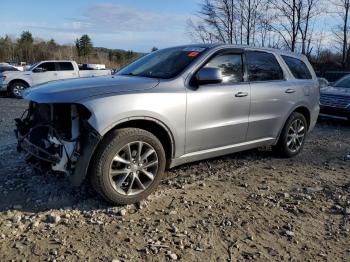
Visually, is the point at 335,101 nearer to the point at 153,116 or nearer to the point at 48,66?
the point at 153,116

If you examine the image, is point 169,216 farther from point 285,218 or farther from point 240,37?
point 240,37

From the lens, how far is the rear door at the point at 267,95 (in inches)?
222

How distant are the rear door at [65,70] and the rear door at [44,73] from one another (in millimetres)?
208

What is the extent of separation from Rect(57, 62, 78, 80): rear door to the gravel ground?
1259 cm

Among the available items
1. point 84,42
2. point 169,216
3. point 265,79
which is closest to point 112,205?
point 169,216

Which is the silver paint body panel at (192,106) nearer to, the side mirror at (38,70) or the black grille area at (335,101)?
the black grille area at (335,101)

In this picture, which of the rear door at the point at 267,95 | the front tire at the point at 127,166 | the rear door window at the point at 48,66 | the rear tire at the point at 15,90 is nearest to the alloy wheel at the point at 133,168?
the front tire at the point at 127,166

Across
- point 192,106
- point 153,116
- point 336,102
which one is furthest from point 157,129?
point 336,102

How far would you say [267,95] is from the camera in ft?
19.0

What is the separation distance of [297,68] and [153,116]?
320 cm

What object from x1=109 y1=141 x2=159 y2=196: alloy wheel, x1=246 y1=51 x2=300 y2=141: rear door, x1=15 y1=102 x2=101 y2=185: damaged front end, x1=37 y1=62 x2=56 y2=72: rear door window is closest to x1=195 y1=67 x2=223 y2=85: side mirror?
x1=246 y1=51 x2=300 y2=141: rear door

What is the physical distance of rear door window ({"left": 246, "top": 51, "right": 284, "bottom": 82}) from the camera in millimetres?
5716

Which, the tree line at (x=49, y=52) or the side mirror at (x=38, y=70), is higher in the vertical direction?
the tree line at (x=49, y=52)

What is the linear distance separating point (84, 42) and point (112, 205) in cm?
5210
